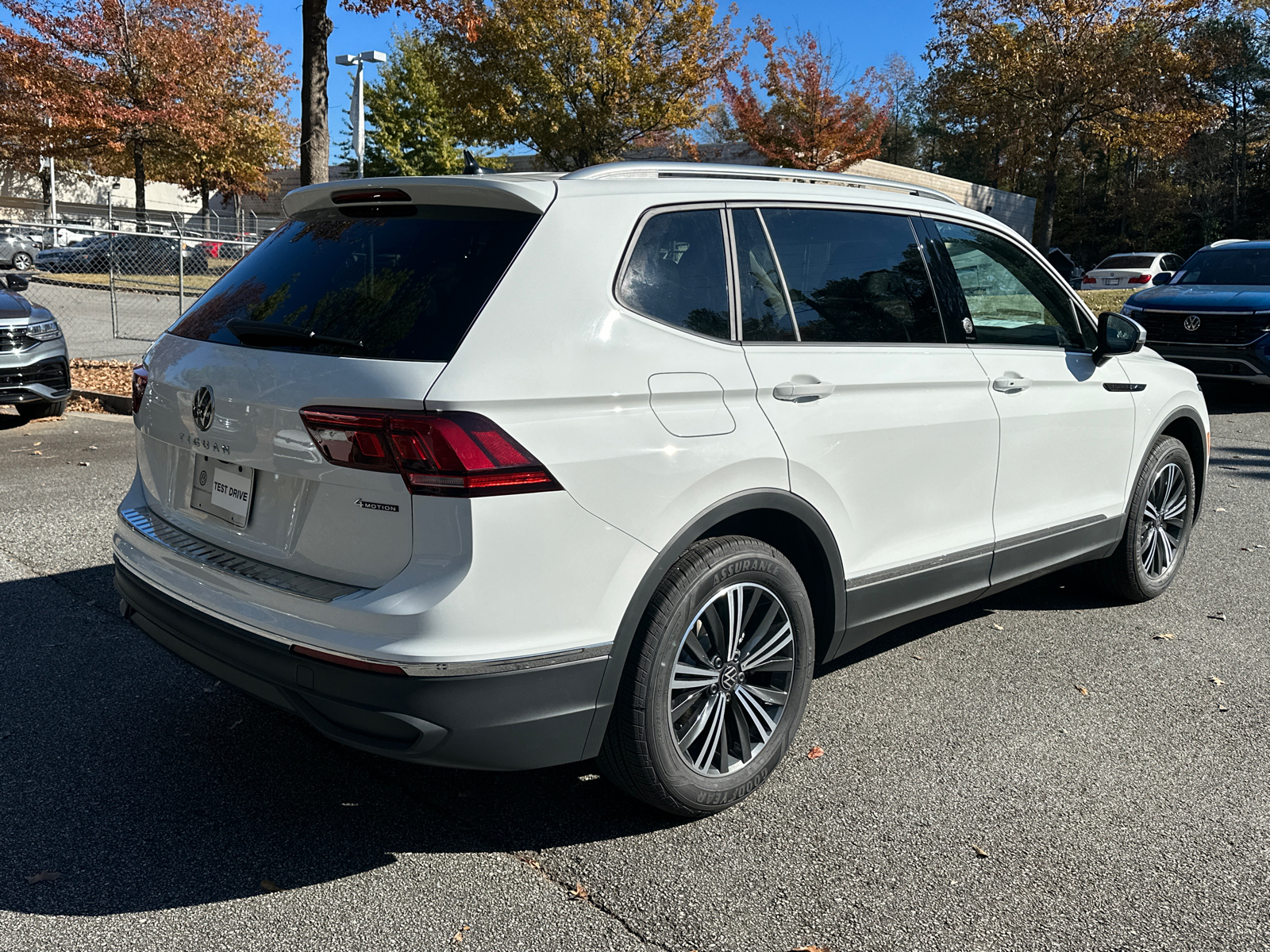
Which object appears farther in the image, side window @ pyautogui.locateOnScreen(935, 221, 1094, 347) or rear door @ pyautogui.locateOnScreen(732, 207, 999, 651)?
side window @ pyautogui.locateOnScreen(935, 221, 1094, 347)

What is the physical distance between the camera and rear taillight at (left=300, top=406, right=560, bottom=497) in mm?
2492

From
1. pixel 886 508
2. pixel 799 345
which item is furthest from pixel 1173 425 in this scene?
pixel 799 345

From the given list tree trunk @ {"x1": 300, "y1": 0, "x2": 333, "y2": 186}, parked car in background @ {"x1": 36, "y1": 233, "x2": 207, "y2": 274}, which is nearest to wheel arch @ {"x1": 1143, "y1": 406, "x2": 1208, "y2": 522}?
tree trunk @ {"x1": 300, "y1": 0, "x2": 333, "y2": 186}

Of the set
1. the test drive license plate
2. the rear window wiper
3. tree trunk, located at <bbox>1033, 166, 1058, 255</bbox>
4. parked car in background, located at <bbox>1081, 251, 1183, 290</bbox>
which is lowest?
the test drive license plate

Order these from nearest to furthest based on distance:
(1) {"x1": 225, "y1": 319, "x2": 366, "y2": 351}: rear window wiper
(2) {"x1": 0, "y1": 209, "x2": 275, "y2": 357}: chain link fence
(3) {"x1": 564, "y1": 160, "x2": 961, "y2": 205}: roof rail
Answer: (1) {"x1": 225, "y1": 319, "x2": 366, "y2": 351}: rear window wiper < (3) {"x1": 564, "y1": 160, "x2": 961, "y2": 205}: roof rail < (2) {"x1": 0, "y1": 209, "x2": 275, "y2": 357}: chain link fence

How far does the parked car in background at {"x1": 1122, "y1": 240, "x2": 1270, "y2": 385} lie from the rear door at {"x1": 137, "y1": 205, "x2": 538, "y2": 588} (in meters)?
10.9

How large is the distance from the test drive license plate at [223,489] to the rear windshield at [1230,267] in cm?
1291

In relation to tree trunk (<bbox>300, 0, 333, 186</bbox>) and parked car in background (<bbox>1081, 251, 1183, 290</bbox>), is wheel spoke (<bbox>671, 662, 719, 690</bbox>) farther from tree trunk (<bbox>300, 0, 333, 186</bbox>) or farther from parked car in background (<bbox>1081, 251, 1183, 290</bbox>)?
parked car in background (<bbox>1081, 251, 1183, 290</bbox>)

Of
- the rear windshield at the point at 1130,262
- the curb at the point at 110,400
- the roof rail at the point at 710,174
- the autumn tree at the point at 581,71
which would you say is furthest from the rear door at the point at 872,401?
the rear windshield at the point at 1130,262

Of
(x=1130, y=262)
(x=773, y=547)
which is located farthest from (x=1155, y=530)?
(x=1130, y=262)

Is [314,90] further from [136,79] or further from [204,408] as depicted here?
[136,79]

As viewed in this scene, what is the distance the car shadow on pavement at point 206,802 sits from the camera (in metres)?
2.82

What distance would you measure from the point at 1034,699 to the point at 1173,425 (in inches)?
83.8

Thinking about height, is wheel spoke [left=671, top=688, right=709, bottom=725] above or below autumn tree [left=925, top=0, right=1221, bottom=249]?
below
